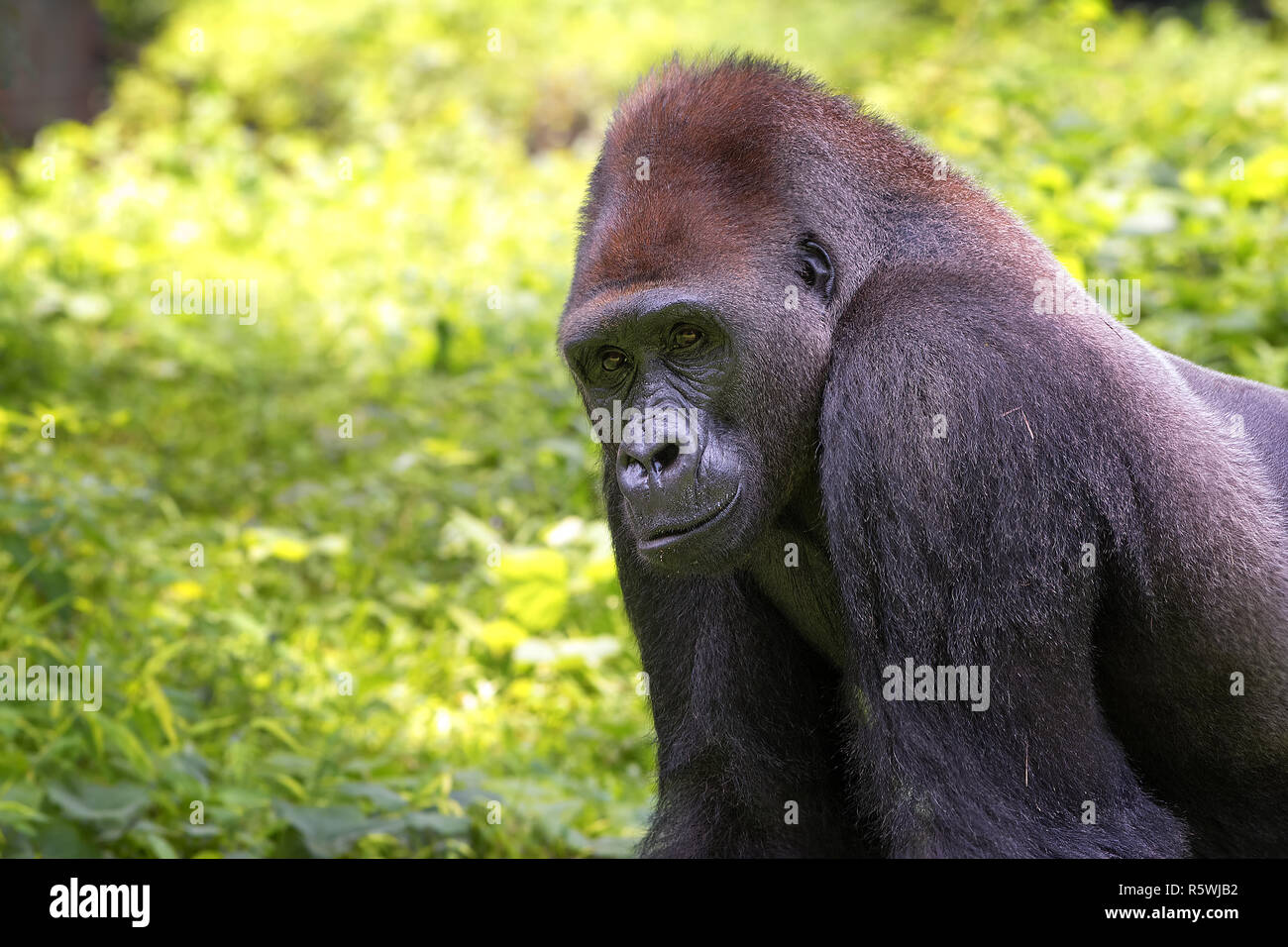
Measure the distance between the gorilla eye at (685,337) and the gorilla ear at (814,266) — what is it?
1.05 feet

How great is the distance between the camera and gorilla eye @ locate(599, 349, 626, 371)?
383cm

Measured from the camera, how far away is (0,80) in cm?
962

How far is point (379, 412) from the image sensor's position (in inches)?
315

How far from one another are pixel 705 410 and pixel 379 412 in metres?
4.63

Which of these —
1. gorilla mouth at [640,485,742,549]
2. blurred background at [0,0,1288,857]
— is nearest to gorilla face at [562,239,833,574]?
gorilla mouth at [640,485,742,549]

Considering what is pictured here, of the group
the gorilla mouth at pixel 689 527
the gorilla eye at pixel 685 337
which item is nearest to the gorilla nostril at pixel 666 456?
the gorilla mouth at pixel 689 527

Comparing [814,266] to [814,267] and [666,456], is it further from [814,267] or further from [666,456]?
[666,456]

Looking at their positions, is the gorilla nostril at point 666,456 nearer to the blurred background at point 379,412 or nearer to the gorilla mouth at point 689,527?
the gorilla mouth at point 689,527

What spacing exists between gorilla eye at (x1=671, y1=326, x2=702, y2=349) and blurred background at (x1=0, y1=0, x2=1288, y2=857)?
1863 mm

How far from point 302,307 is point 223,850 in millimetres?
6073

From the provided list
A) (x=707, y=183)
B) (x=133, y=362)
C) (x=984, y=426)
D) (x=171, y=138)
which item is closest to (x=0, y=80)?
(x=133, y=362)

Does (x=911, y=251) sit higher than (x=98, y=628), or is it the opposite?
(x=911, y=251)

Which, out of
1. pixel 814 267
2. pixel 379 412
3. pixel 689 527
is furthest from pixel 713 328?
pixel 379 412

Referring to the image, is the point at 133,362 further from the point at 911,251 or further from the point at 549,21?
the point at 549,21
